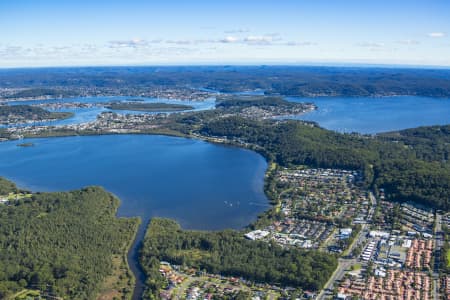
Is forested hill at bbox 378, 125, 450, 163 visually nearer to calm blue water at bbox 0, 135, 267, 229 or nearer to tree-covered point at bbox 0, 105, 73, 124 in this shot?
calm blue water at bbox 0, 135, 267, 229

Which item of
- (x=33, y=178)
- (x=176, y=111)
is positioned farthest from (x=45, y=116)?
(x=33, y=178)

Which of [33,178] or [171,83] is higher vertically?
[171,83]

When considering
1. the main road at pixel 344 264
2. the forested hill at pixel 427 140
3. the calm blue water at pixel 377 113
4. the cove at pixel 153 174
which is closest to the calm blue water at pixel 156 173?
the cove at pixel 153 174

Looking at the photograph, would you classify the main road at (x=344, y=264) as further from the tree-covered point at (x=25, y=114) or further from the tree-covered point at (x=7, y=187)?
Result: the tree-covered point at (x=25, y=114)

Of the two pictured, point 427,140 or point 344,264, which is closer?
point 344,264

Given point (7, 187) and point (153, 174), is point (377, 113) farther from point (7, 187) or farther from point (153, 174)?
point (7, 187)

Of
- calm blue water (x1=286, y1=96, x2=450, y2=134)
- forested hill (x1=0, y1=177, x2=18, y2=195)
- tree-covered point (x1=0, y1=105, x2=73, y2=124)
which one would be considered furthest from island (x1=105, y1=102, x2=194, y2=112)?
forested hill (x1=0, y1=177, x2=18, y2=195)

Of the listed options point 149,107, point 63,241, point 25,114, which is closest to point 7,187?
point 63,241

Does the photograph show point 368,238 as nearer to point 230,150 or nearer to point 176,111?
point 230,150
